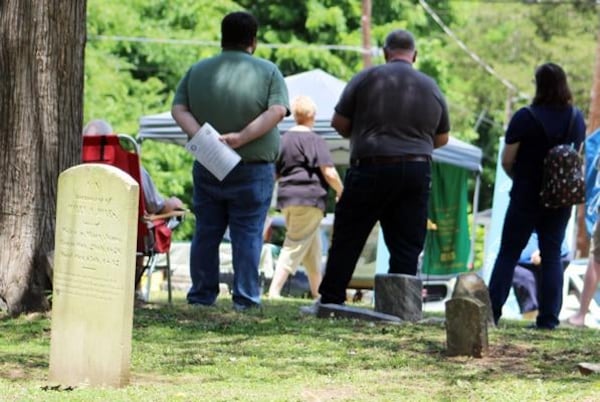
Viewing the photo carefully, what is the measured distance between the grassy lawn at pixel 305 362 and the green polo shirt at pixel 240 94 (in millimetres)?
1196

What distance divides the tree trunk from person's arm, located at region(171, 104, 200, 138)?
1.28m

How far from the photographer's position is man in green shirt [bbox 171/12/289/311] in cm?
1001

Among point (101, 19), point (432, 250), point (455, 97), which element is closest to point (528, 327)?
point (432, 250)

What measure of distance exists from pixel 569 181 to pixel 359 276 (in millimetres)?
9809

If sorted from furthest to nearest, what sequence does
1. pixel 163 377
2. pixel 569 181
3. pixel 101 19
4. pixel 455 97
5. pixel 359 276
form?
pixel 455 97 → pixel 101 19 → pixel 359 276 → pixel 569 181 → pixel 163 377

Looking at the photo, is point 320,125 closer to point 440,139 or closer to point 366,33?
point 440,139

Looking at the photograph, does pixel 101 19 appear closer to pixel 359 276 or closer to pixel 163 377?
pixel 359 276

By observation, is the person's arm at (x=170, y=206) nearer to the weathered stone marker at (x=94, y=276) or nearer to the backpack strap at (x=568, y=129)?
the backpack strap at (x=568, y=129)

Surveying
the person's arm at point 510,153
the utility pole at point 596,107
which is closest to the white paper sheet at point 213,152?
the person's arm at point 510,153

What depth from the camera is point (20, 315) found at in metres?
8.89

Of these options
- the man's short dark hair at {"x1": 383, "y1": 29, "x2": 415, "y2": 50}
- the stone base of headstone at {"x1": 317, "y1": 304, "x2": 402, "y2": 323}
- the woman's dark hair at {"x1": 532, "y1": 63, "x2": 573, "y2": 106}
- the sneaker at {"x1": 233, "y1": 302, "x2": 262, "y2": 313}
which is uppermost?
the man's short dark hair at {"x1": 383, "y1": 29, "x2": 415, "y2": 50}

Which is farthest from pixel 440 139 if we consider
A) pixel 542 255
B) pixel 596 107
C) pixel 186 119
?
pixel 596 107

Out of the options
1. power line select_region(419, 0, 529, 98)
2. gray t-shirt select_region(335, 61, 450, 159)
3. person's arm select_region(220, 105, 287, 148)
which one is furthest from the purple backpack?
power line select_region(419, 0, 529, 98)

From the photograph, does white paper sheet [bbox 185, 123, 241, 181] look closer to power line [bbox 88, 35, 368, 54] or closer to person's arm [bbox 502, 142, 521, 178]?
person's arm [bbox 502, 142, 521, 178]
